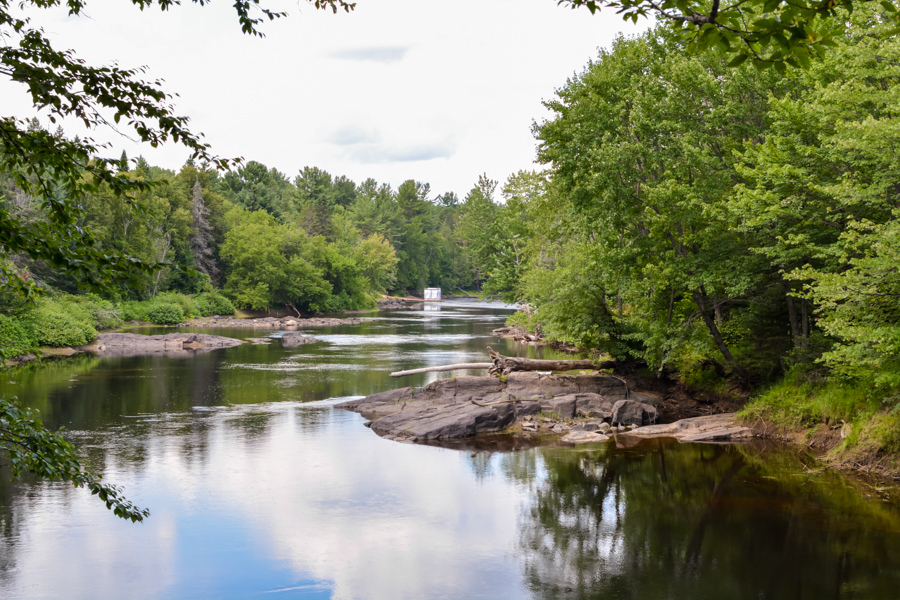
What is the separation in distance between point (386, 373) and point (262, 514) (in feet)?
64.0

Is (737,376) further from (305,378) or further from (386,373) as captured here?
(305,378)

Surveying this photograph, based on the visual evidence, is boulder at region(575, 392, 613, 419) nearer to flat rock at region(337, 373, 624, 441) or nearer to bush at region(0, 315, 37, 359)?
flat rock at region(337, 373, 624, 441)

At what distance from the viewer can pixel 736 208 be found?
1808 cm

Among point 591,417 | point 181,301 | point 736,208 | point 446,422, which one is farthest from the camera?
point 181,301

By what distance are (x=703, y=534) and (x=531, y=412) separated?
10.5 m

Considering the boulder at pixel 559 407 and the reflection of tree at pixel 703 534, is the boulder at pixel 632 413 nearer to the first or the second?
the boulder at pixel 559 407

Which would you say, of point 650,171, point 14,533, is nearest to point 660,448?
point 650,171

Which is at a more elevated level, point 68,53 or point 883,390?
point 68,53

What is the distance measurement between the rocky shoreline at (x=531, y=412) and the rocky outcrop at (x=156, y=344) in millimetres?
22466

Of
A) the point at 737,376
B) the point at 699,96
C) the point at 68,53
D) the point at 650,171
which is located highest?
the point at 699,96

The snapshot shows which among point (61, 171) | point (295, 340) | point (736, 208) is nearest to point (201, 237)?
point (295, 340)

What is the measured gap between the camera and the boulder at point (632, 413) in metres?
23.0

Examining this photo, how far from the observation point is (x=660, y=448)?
20281mm

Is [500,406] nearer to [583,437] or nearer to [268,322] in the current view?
[583,437]
